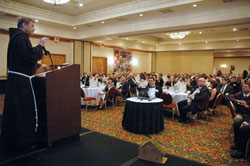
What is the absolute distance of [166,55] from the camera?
779 inches

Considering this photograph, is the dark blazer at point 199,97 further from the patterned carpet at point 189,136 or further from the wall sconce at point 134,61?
the wall sconce at point 134,61

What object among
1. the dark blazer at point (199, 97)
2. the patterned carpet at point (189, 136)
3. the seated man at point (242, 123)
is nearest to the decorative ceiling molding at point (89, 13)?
the dark blazer at point (199, 97)

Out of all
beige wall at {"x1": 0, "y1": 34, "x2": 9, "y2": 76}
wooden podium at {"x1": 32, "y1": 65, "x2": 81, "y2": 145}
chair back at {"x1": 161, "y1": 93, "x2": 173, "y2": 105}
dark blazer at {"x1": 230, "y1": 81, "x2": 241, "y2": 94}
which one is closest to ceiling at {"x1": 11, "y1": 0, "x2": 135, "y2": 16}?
beige wall at {"x1": 0, "y1": 34, "x2": 9, "y2": 76}

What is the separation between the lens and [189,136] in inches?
177

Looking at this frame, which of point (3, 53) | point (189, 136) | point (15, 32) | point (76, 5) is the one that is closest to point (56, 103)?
point (15, 32)

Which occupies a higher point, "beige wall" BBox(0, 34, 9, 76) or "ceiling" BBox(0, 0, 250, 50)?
"ceiling" BBox(0, 0, 250, 50)

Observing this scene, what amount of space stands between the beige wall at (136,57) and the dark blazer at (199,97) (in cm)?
1059

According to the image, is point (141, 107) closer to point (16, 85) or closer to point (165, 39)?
point (16, 85)

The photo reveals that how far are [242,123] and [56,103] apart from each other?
3.37m

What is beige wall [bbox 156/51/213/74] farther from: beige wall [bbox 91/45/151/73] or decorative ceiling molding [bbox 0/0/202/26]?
decorative ceiling molding [bbox 0/0/202/26]

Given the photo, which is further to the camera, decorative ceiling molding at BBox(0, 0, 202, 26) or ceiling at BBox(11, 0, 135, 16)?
ceiling at BBox(11, 0, 135, 16)

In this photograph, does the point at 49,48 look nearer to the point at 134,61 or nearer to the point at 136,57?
the point at 134,61

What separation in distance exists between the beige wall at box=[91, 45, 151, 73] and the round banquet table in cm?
1065

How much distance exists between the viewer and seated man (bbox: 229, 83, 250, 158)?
3.32m
